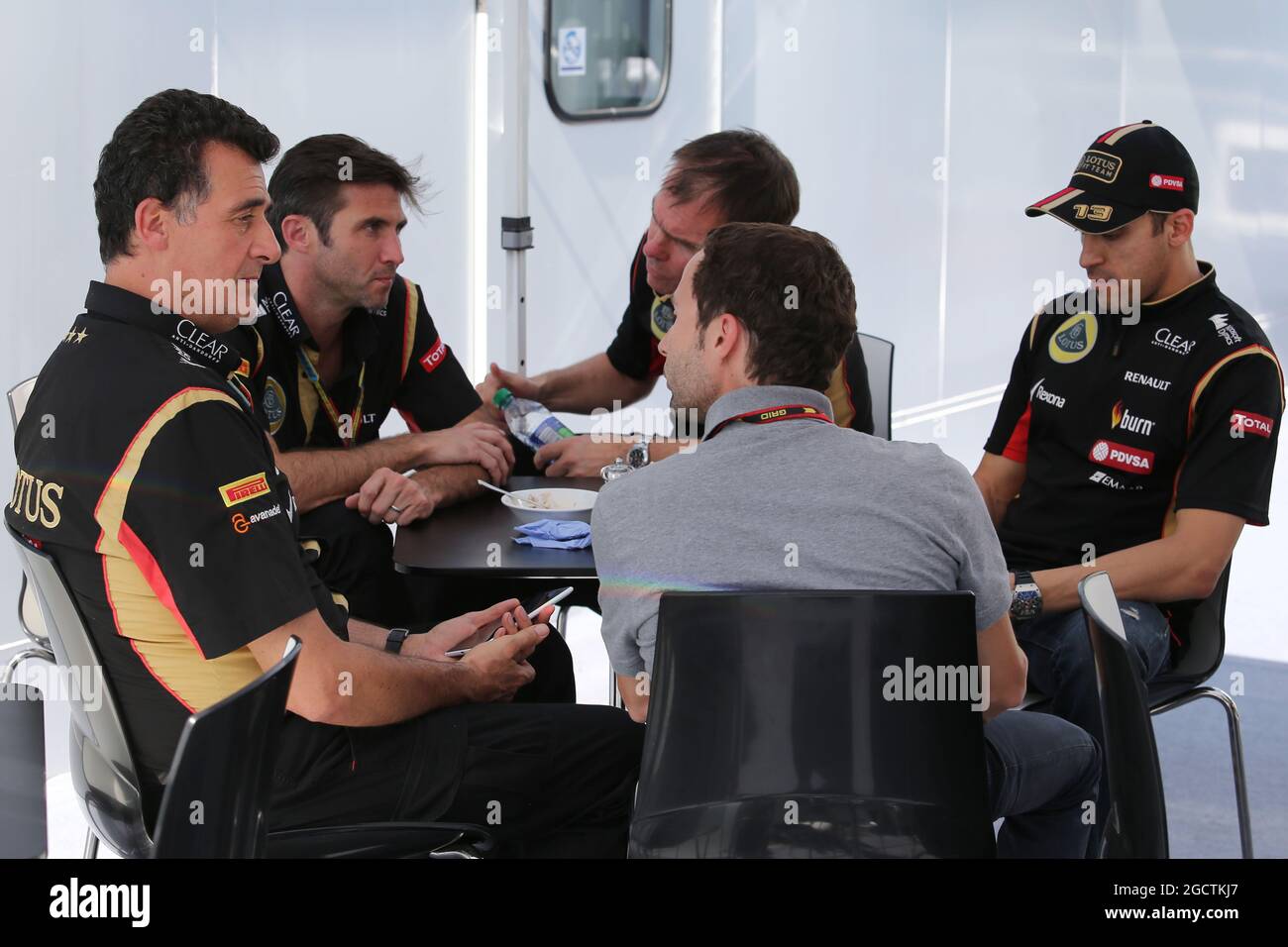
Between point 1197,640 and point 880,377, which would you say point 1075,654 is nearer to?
point 1197,640

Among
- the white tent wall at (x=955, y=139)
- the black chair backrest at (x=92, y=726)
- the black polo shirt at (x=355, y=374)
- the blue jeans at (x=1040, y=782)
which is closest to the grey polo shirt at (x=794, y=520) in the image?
the blue jeans at (x=1040, y=782)

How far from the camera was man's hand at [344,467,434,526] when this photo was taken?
2449 mm

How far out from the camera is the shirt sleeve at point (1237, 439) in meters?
2.38

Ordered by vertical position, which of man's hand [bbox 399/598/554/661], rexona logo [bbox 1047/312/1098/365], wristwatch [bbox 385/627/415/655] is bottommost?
wristwatch [bbox 385/627/415/655]

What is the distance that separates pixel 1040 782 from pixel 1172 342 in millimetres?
989

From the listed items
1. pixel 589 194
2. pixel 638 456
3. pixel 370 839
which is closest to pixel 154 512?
pixel 370 839

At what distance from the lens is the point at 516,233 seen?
3951 mm

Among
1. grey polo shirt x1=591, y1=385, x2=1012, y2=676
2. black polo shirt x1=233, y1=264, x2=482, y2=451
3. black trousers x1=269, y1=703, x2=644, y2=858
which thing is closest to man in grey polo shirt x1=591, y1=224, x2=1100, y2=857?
grey polo shirt x1=591, y1=385, x2=1012, y2=676

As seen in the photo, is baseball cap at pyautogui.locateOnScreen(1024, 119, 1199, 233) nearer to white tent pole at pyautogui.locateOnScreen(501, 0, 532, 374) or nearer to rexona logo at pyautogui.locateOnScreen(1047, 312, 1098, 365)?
rexona logo at pyautogui.locateOnScreen(1047, 312, 1098, 365)

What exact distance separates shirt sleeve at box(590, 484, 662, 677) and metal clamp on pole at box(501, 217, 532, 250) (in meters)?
2.44

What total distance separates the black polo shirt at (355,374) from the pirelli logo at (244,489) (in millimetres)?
983

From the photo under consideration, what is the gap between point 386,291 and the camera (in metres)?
2.78
